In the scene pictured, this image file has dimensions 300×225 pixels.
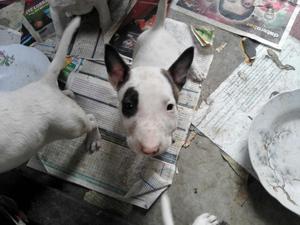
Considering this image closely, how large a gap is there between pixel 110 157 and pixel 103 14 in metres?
0.58

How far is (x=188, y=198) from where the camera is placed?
50.4 inches

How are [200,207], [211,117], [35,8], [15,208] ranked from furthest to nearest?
[35,8] → [211,117] → [200,207] → [15,208]

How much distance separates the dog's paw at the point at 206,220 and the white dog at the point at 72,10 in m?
0.86

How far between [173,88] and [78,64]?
60 cm

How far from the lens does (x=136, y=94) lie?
95cm

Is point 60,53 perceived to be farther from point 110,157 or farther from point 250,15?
point 250,15

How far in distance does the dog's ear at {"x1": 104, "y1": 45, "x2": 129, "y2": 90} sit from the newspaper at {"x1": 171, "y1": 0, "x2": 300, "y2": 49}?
70cm

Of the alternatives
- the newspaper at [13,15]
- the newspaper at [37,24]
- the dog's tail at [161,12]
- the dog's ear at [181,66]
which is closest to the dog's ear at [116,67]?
the dog's ear at [181,66]

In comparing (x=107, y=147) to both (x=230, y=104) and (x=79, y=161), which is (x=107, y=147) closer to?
(x=79, y=161)

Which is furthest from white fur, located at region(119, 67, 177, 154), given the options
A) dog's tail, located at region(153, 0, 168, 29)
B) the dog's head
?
dog's tail, located at region(153, 0, 168, 29)

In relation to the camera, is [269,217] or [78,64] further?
[78,64]

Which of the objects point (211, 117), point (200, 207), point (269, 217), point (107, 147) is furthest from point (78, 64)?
point (269, 217)

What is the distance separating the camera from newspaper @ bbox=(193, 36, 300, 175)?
1355mm

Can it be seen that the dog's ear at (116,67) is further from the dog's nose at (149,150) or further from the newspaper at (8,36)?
the newspaper at (8,36)
